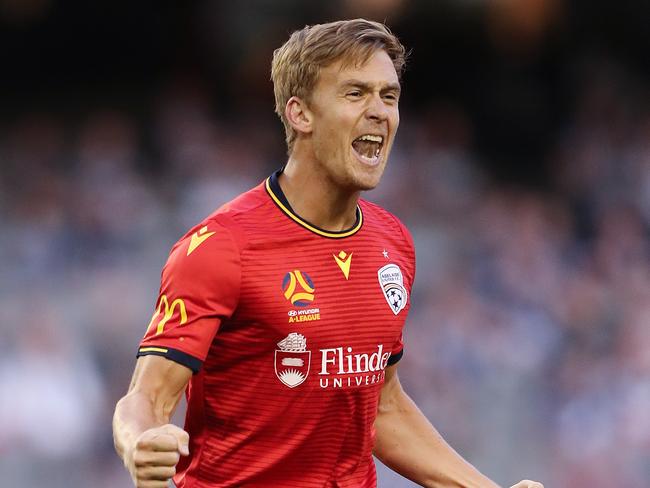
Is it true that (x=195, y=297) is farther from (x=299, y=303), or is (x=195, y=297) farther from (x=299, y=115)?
(x=299, y=115)

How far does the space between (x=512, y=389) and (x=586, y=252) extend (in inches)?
75.2

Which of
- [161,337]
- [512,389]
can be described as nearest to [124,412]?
[161,337]

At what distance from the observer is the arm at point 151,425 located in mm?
3199

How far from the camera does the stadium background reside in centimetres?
913

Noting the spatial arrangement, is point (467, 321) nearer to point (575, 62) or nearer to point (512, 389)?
point (512, 389)

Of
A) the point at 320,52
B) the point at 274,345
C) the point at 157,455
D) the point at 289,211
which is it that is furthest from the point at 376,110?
the point at 157,455

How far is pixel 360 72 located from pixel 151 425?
1.42m

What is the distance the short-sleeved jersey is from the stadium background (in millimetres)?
4430

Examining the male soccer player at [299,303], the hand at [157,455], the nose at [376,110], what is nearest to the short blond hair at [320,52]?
the male soccer player at [299,303]

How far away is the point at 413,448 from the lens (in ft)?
15.2

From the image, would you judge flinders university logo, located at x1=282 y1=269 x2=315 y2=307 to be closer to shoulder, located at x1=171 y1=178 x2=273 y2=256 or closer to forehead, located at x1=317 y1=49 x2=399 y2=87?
shoulder, located at x1=171 y1=178 x2=273 y2=256

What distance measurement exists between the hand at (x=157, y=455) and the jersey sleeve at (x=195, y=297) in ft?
1.82

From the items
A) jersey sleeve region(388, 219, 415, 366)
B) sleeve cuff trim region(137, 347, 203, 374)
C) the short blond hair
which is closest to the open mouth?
the short blond hair

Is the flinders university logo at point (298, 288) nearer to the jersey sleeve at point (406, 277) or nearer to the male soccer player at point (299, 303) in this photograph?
the male soccer player at point (299, 303)
